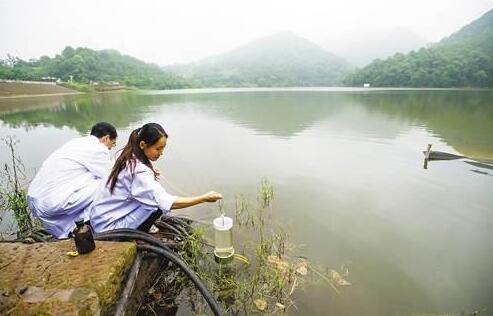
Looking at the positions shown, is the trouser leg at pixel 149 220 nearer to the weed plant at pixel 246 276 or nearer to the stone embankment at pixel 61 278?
the weed plant at pixel 246 276

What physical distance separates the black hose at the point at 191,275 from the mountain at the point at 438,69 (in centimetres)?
7782

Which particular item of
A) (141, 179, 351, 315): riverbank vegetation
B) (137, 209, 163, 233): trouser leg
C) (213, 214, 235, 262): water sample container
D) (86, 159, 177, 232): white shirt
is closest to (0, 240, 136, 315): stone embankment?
(86, 159, 177, 232): white shirt

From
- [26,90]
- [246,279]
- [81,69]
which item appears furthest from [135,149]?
[81,69]

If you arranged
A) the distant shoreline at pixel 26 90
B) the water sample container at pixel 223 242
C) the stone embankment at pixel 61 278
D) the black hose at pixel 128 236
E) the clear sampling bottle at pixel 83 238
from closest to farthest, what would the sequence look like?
1. the stone embankment at pixel 61 278
2. the clear sampling bottle at pixel 83 238
3. the black hose at pixel 128 236
4. the water sample container at pixel 223 242
5. the distant shoreline at pixel 26 90

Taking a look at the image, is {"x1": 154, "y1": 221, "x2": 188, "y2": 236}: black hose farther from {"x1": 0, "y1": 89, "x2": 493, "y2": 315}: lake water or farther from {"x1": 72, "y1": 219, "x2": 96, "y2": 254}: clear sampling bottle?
{"x1": 0, "y1": 89, "x2": 493, "y2": 315}: lake water

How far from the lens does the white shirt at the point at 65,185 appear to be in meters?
2.78

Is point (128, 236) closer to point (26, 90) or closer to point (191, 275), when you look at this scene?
point (191, 275)

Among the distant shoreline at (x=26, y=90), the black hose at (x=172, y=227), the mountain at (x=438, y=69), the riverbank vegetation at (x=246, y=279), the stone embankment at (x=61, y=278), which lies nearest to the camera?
the stone embankment at (x=61, y=278)

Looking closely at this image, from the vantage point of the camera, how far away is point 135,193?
2479 mm

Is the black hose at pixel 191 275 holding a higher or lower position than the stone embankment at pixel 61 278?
lower

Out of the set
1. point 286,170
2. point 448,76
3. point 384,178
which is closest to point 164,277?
point 286,170

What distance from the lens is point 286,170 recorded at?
25.6ft

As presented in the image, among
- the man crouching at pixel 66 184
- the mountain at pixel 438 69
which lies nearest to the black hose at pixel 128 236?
the man crouching at pixel 66 184

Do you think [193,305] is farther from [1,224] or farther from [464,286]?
[1,224]
